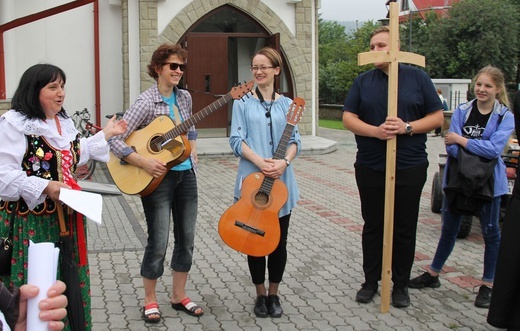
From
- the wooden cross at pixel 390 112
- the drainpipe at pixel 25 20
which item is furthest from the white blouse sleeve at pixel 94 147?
the drainpipe at pixel 25 20

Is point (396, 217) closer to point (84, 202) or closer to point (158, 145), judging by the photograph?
point (158, 145)

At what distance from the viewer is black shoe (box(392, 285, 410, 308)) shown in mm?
5090

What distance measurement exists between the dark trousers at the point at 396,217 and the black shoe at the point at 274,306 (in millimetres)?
802

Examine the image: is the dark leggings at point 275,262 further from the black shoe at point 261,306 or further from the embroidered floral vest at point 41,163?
the embroidered floral vest at point 41,163

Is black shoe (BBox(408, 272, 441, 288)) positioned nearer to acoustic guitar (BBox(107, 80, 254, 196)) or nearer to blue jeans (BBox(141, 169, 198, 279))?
blue jeans (BBox(141, 169, 198, 279))

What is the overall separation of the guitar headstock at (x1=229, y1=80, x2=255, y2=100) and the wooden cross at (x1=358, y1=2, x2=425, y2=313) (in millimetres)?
843

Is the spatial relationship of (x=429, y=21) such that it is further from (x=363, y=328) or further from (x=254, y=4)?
(x=363, y=328)

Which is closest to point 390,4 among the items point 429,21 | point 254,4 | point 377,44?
point 377,44

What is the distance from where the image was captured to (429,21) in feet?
124

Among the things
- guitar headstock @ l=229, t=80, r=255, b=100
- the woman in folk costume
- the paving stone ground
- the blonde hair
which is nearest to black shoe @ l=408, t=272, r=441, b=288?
the paving stone ground

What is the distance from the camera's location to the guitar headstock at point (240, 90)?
4.64 meters

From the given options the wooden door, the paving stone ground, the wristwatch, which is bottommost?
the paving stone ground

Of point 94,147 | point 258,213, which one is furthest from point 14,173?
point 258,213

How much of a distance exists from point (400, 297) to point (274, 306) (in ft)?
3.25
